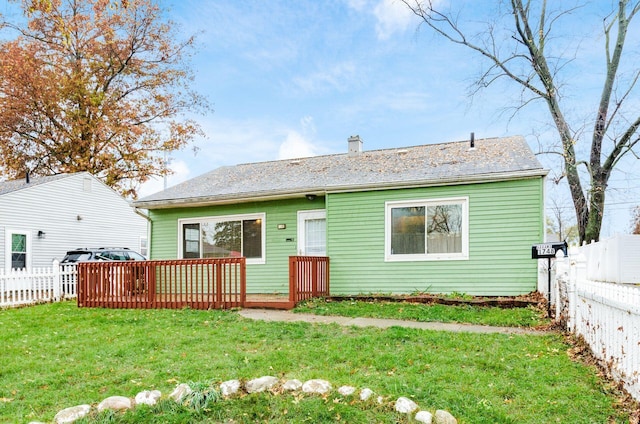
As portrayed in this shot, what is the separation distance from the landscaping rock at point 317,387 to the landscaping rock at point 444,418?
912mm

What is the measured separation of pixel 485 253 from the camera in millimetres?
9430

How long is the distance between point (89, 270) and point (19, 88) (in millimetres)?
17545

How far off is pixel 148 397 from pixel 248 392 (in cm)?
83

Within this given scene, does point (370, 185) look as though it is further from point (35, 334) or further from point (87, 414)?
point (87, 414)

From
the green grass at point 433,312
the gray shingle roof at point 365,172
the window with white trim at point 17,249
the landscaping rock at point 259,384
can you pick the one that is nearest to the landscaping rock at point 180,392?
the landscaping rock at point 259,384

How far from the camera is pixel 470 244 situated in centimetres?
953

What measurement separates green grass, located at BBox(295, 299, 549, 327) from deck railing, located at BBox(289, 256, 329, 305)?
244 mm

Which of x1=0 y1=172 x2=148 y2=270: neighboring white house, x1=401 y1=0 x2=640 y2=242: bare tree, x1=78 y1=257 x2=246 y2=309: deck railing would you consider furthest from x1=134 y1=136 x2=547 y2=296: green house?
x1=401 y1=0 x2=640 y2=242: bare tree

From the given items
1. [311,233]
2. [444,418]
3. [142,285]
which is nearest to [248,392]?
[444,418]

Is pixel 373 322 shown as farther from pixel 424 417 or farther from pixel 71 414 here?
pixel 71 414

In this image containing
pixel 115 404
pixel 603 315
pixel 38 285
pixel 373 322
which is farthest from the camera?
pixel 38 285

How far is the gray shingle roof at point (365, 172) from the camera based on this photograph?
9703 millimetres

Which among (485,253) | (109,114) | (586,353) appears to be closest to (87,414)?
(586,353)

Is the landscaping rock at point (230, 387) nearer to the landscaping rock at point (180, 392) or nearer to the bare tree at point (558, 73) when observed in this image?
the landscaping rock at point (180, 392)
